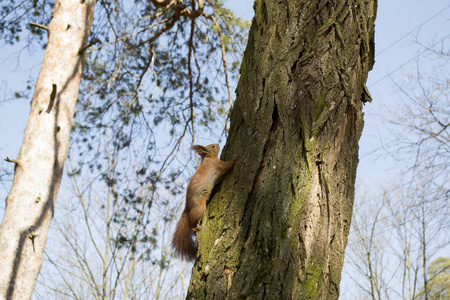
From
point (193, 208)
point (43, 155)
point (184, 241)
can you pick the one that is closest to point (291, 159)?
point (193, 208)

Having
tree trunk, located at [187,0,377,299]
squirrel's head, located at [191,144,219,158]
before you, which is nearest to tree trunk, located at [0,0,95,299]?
squirrel's head, located at [191,144,219,158]

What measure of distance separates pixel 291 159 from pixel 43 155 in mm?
2919

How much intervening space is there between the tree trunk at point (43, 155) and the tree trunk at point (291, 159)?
2.37 m

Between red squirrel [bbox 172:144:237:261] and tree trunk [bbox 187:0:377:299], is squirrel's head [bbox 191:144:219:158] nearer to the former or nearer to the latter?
red squirrel [bbox 172:144:237:261]

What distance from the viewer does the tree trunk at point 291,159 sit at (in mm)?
1458

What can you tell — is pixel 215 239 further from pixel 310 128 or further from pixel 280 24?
pixel 280 24

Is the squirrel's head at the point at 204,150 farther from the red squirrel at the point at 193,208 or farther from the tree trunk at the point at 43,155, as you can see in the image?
the tree trunk at the point at 43,155

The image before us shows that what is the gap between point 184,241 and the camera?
7.93ft

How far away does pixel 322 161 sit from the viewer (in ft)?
5.21

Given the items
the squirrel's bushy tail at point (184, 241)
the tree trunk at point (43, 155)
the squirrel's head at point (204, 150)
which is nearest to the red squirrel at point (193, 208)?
the squirrel's bushy tail at point (184, 241)

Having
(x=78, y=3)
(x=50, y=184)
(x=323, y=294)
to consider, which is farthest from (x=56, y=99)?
(x=323, y=294)

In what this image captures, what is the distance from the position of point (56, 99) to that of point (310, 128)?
3.15 m

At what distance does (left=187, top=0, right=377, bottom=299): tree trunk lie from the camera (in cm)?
146

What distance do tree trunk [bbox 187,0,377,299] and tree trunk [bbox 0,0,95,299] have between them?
237 cm
